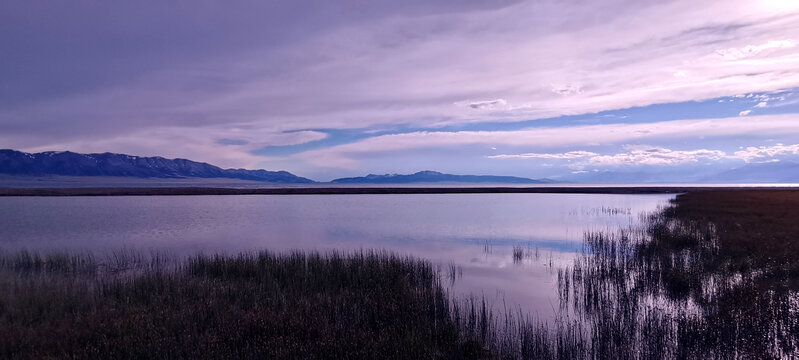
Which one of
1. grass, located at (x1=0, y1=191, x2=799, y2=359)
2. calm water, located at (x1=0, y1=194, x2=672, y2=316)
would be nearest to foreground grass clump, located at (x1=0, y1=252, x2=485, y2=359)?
grass, located at (x1=0, y1=191, x2=799, y2=359)

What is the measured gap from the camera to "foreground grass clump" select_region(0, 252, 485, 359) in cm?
841

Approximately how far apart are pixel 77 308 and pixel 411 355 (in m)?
8.72

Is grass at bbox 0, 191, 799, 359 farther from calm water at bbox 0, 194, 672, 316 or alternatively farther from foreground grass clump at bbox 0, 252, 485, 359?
calm water at bbox 0, 194, 672, 316

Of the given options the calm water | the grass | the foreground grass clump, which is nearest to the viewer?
the foreground grass clump

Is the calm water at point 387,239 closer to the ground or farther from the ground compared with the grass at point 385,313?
closer to the ground

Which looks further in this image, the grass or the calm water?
the calm water

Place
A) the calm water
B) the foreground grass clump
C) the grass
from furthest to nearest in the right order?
the calm water < the grass < the foreground grass clump

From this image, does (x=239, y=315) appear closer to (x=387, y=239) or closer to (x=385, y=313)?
(x=385, y=313)

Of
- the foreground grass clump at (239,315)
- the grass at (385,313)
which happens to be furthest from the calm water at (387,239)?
the foreground grass clump at (239,315)

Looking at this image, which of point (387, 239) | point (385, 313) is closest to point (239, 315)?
point (385, 313)

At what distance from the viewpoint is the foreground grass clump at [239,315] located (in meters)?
8.41

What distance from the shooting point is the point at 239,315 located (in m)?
10.4

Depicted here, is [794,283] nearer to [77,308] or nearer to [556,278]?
[556,278]

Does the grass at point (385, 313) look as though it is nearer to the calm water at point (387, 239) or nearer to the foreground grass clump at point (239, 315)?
the foreground grass clump at point (239, 315)
